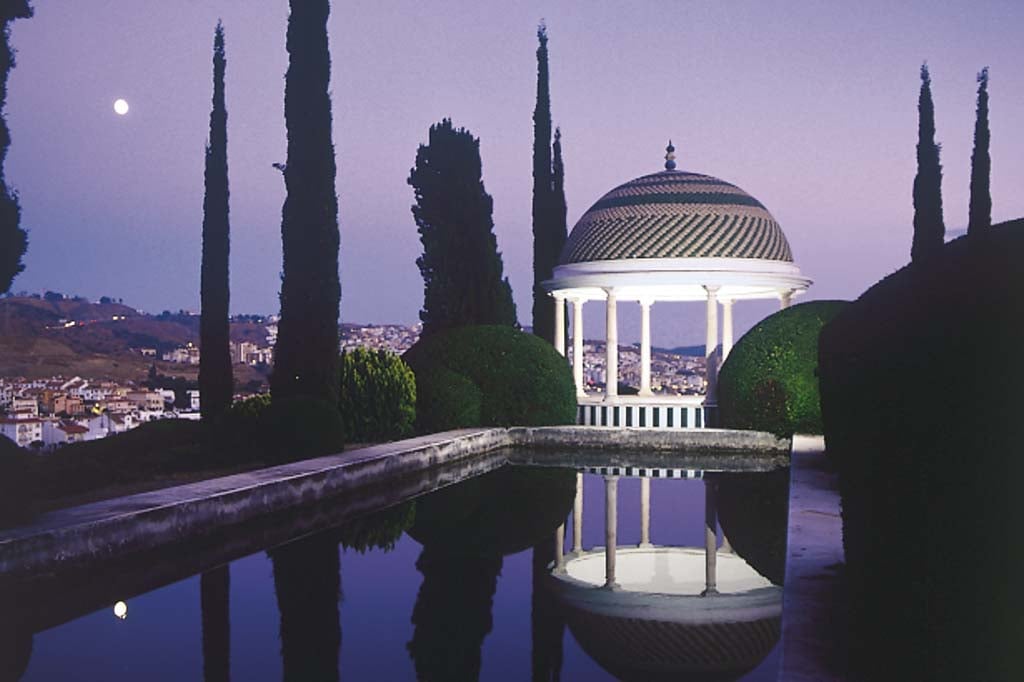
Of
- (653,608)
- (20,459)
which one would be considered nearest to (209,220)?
(20,459)

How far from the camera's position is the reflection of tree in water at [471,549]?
781 cm

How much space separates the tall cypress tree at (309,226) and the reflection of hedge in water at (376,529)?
5490 mm

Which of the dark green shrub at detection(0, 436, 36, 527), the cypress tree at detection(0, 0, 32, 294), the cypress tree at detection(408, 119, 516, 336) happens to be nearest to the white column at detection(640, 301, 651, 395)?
the cypress tree at detection(408, 119, 516, 336)

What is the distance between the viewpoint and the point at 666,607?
9898 millimetres

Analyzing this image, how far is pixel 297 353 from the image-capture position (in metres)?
19.4

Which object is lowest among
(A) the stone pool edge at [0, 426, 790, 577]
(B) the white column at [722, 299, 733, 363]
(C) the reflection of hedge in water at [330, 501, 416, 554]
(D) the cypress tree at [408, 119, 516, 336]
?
(C) the reflection of hedge in water at [330, 501, 416, 554]

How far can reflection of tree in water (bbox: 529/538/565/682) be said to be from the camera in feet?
24.6

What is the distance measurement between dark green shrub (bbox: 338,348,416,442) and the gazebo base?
21.9ft

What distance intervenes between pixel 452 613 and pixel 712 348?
18599 millimetres

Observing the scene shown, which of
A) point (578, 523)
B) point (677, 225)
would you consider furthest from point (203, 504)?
point (677, 225)

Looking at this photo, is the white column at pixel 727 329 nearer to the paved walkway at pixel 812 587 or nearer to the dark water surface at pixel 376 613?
the dark water surface at pixel 376 613

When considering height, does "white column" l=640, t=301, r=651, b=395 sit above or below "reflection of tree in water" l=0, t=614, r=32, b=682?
above

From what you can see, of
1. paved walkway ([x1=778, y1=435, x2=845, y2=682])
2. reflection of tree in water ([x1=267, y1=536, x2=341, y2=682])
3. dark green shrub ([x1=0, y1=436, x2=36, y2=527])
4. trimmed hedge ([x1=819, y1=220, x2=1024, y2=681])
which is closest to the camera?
trimmed hedge ([x1=819, y1=220, x2=1024, y2=681])

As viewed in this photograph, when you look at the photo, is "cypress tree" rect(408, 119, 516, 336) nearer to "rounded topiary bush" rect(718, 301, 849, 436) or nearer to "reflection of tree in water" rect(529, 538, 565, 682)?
"rounded topiary bush" rect(718, 301, 849, 436)
